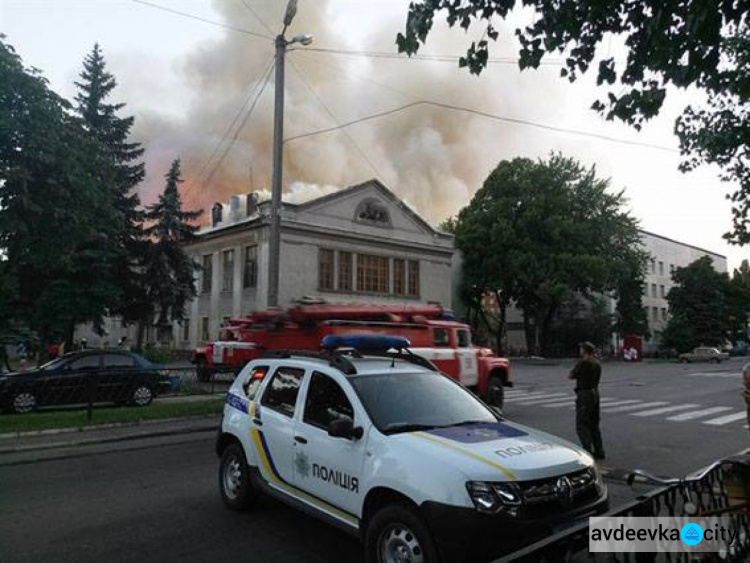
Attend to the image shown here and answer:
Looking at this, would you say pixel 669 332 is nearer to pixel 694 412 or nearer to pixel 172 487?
pixel 694 412

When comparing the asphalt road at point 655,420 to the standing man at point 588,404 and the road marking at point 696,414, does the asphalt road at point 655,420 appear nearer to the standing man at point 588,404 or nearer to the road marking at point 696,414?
the road marking at point 696,414

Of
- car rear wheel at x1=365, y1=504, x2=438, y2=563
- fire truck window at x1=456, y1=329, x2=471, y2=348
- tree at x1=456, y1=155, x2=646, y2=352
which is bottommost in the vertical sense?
car rear wheel at x1=365, y1=504, x2=438, y2=563

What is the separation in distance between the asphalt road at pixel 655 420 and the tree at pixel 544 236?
68.7 ft

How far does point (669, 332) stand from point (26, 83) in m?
64.6

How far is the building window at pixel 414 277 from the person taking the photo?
47.4 meters

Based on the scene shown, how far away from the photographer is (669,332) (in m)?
62.0

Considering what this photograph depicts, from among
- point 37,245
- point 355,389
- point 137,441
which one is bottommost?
point 137,441

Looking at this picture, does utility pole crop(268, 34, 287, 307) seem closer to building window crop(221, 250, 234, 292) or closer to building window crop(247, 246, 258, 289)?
building window crop(247, 246, 258, 289)

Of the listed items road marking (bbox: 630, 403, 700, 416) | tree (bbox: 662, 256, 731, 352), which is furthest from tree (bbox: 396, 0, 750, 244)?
tree (bbox: 662, 256, 731, 352)

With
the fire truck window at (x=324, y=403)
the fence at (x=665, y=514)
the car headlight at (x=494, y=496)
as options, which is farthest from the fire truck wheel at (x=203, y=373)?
the fence at (x=665, y=514)

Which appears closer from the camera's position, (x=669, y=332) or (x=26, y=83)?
(x=26, y=83)

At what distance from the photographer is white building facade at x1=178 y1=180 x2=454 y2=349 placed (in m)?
40.2

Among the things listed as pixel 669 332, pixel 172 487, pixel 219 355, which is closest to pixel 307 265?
pixel 219 355

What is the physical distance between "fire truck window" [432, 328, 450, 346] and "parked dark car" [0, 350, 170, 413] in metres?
8.17
